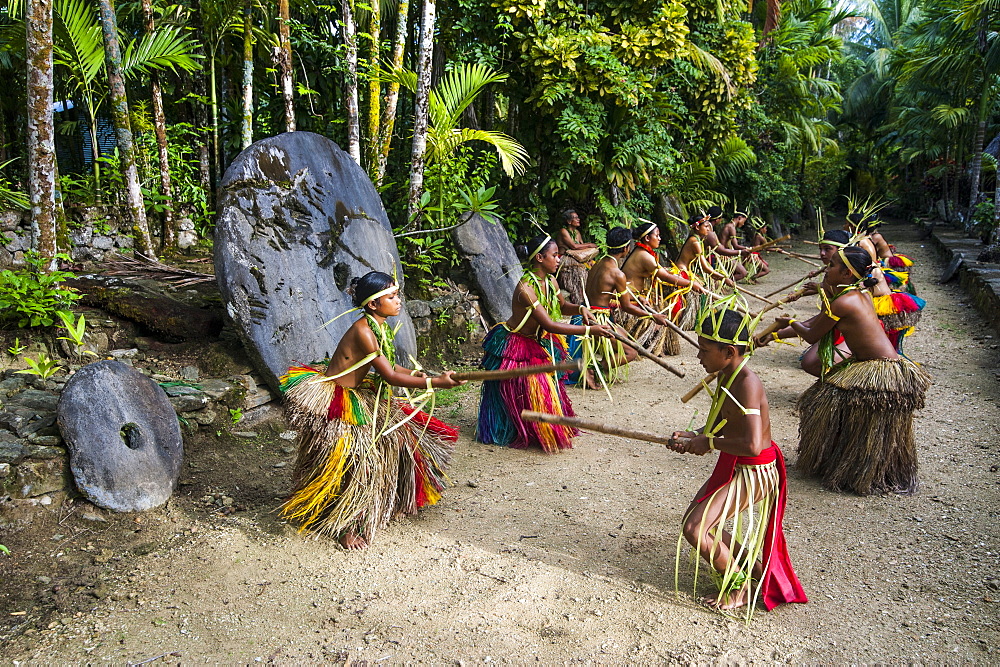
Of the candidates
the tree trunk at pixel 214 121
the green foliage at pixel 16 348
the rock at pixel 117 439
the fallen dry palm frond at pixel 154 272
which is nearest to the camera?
the rock at pixel 117 439

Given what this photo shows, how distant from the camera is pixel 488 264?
7.10 metres

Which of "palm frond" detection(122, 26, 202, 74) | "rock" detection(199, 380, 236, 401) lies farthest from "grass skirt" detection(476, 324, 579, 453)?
"palm frond" detection(122, 26, 202, 74)

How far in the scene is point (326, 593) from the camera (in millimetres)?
2848

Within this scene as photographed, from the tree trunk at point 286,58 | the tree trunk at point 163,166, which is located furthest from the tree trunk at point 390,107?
the tree trunk at point 163,166

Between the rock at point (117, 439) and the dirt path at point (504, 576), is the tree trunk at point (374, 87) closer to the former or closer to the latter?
the dirt path at point (504, 576)

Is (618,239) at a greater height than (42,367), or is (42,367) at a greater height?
(618,239)

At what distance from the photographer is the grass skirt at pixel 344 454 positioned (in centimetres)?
318

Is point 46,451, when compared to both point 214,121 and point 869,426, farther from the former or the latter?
point 214,121

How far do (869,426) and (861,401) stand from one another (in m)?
0.14

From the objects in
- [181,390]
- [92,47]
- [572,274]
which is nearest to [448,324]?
[572,274]

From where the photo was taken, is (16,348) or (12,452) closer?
(12,452)

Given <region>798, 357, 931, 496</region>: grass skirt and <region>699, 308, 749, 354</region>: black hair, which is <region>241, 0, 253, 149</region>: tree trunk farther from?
<region>798, 357, 931, 496</region>: grass skirt

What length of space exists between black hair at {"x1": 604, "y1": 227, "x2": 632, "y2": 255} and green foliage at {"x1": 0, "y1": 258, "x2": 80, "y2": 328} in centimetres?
381

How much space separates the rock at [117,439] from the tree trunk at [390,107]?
3539 mm
